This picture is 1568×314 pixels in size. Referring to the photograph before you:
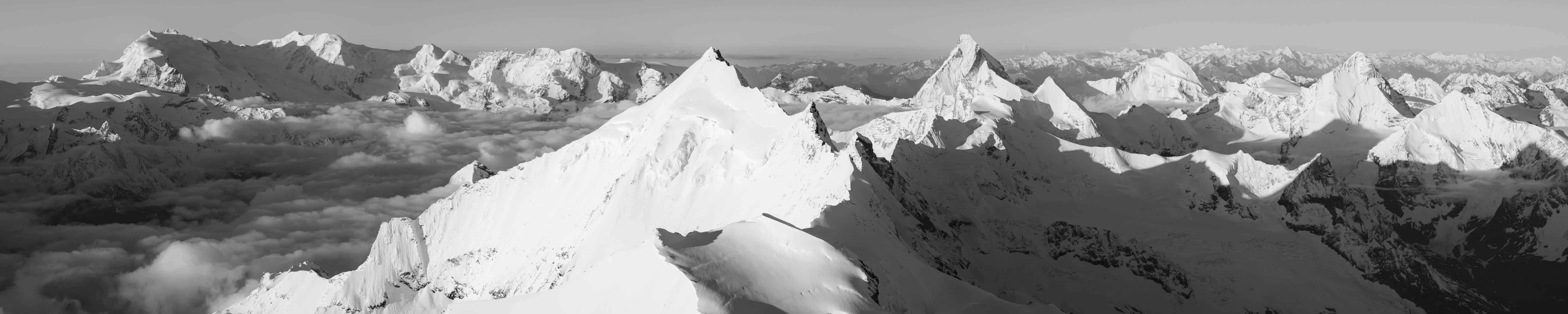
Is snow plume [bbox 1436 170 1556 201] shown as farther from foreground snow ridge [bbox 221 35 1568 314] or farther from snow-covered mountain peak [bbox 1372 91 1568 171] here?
snow-covered mountain peak [bbox 1372 91 1568 171]

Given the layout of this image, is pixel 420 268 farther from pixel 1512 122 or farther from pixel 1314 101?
pixel 1314 101

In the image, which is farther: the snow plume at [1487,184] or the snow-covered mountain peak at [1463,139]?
the snow-covered mountain peak at [1463,139]

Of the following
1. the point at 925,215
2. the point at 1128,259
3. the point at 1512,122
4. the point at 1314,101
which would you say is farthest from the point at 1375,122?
the point at 925,215

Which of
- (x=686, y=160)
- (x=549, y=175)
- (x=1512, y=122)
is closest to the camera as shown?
(x=686, y=160)

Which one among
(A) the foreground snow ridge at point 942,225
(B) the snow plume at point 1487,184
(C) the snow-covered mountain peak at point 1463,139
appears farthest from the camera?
(C) the snow-covered mountain peak at point 1463,139

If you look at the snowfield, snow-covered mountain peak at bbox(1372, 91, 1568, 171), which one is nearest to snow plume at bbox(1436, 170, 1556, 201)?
the snowfield

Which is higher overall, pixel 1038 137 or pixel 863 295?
pixel 863 295

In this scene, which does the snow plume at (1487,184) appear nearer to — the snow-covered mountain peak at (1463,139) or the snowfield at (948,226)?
the snowfield at (948,226)

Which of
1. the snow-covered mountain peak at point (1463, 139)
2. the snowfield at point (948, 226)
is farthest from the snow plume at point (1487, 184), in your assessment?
the snow-covered mountain peak at point (1463, 139)

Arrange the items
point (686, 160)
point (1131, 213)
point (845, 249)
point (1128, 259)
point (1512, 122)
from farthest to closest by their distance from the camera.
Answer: point (1512, 122)
point (1131, 213)
point (1128, 259)
point (686, 160)
point (845, 249)
